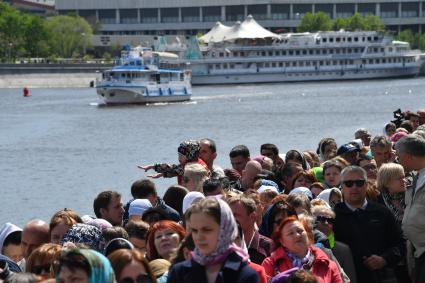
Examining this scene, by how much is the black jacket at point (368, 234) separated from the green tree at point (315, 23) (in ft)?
420

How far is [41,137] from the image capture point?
54.0 metres

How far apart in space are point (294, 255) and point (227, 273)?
147cm

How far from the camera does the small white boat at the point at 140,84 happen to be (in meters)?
81.8

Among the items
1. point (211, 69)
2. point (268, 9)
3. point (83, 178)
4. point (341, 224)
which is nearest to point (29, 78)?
point (211, 69)

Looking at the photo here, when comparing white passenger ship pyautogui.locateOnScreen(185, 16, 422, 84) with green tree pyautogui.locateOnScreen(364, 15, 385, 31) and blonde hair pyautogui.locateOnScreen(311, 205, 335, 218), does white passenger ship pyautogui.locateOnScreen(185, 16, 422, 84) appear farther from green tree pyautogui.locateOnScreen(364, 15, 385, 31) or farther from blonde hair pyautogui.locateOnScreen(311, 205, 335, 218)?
blonde hair pyautogui.locateOnScreen(311, 205, 335, 218)

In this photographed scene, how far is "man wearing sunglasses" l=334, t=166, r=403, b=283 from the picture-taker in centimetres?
945

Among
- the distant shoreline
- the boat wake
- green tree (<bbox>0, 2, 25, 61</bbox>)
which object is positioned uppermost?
green tree (<bbox>0, 2, 25, 61</bbox>)

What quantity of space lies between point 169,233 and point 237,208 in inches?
24.2

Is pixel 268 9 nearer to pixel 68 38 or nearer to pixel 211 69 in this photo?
pixel 68 38

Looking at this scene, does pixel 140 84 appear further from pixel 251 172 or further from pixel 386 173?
pixel 386 173

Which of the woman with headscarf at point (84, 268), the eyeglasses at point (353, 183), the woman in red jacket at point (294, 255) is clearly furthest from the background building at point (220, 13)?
the woman with headscarf at point (84, 268)

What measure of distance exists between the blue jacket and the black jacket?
2.94 m

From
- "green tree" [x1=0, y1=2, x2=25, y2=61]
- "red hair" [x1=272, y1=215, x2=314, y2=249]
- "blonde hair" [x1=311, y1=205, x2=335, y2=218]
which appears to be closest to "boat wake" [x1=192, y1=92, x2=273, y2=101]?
"green tree" [x1=0, y1=2, x2=25, y2=61]

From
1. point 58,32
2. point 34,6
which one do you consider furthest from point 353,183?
point 34,6
